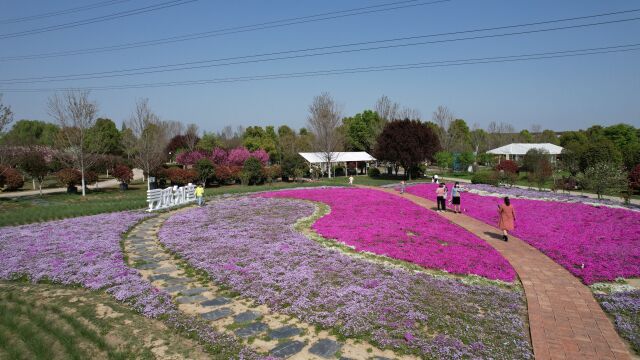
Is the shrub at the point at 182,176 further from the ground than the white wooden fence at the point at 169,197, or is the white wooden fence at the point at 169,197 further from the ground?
the shrub at the point at 182,176

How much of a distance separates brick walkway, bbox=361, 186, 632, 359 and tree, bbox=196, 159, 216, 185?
31.2m

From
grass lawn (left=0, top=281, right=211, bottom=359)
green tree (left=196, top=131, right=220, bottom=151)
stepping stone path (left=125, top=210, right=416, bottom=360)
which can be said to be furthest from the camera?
green tree (left=196, top=131, right=220, bottom=151)

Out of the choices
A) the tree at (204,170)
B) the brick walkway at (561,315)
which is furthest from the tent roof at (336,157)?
the brick walkway at (561,315)

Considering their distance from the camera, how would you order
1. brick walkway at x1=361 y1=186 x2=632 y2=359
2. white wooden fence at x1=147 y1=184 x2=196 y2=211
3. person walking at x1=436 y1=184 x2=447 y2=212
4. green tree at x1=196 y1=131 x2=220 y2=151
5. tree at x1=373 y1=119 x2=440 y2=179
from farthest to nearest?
green tree at x1=196 y1=131 x2=220 y2=151 < tree at x1=373 y1=119 x2=440 y2=179 < white wooden fence at x1=147 y1=184 x2=196 y2=211 < person walking at x1=436 y1=184 x2=447 y2=212 < brick walkway at x1=361 y1=186 x2=632 y2=359

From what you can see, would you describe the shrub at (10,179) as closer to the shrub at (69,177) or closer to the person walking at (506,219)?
the shrub at (69,177)

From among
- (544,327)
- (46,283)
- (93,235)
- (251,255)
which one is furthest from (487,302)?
(93,235)

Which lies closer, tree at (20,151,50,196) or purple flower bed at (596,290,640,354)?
purple flower bed at (596,290,640,354)

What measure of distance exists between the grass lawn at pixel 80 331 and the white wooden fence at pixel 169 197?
1263 cm

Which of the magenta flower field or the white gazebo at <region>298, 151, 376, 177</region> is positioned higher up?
the white gazebo at <region>298, 151, 376, 177</region>

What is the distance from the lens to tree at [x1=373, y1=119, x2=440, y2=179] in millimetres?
43281

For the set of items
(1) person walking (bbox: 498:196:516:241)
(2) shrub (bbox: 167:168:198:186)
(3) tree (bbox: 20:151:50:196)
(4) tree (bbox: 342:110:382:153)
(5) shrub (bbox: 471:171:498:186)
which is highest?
(4) tree (bbox: 342:110:382:153)

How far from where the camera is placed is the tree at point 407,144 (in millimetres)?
43281

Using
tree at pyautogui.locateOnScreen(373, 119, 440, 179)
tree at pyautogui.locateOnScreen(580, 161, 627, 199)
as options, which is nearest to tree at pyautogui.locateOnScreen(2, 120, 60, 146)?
tree at pyautogui.locateOnScreen(373, 119, 440, 179)

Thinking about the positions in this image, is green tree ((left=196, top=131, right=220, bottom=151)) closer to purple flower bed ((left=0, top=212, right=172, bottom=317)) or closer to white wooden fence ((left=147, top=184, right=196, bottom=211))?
white wooden fence ((left=147, top=184, right=196, bottom=211))
